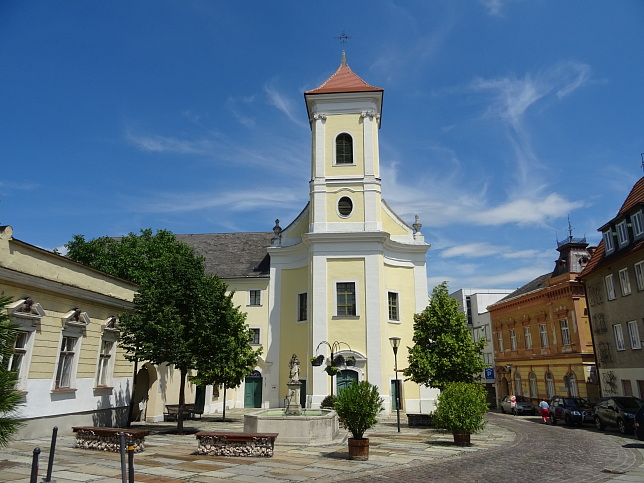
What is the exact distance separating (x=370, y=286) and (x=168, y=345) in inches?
554

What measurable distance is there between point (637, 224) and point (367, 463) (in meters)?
20.9

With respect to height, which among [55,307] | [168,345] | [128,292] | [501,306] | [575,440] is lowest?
[575,440]

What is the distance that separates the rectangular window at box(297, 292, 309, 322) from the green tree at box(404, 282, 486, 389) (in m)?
8.73

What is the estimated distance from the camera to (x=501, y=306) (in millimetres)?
43000

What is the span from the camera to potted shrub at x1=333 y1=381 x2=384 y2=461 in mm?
12703

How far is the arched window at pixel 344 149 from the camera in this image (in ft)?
104

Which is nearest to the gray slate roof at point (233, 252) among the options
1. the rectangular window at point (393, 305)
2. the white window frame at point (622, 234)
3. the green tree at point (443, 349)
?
the rectangular window at point (393, 305)

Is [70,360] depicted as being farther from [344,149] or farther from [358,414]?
[344,149]

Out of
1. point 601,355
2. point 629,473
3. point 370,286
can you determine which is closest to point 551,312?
point 601,355

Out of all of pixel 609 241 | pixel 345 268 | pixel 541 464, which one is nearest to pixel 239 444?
pixel 541 464

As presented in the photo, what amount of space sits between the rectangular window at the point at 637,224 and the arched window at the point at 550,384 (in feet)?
46.7

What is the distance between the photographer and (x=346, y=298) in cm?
2881

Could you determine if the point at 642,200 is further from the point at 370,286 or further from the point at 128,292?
the point at 128,292

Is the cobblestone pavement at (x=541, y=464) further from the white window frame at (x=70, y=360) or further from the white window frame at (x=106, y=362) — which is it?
the white window frame at (x=106, y=362)
